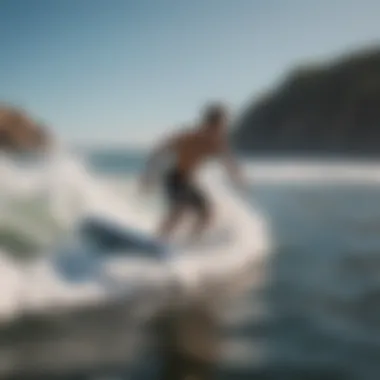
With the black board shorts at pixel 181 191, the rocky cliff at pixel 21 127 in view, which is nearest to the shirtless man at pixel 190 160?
the black board shorts at pixel 181 191

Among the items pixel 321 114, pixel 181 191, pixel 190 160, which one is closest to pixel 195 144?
pixel 190 160

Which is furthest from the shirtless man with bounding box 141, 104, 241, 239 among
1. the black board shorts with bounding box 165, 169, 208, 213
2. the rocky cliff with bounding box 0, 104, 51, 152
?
the rocky cliff with bounding box 0, 104, 51, 152

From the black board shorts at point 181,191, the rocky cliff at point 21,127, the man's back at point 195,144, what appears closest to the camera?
the rocky cliff at point 21,127

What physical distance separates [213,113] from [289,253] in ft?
2.39

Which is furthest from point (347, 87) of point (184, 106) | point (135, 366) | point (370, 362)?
point (135, 366)

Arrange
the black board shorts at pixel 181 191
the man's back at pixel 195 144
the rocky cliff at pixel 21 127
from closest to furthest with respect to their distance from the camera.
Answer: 1. the rocky cliff at pixel 21 127
2. the man's back at pixel 195 144
3. the black board shorts at pixel 181 191

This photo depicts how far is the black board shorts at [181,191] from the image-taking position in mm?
2475

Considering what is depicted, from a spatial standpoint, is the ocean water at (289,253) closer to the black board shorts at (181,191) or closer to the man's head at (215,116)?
the black board shorts at (181,191)

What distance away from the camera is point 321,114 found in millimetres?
2516

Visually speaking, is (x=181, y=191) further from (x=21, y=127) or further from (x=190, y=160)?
(x=21, y=127)

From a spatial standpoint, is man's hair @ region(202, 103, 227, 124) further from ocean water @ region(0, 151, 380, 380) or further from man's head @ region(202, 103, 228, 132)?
ocean water @ region(0, 151, 380, 380)

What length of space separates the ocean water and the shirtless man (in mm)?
70

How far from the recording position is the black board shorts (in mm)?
2475

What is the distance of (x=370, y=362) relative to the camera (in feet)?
5.65
